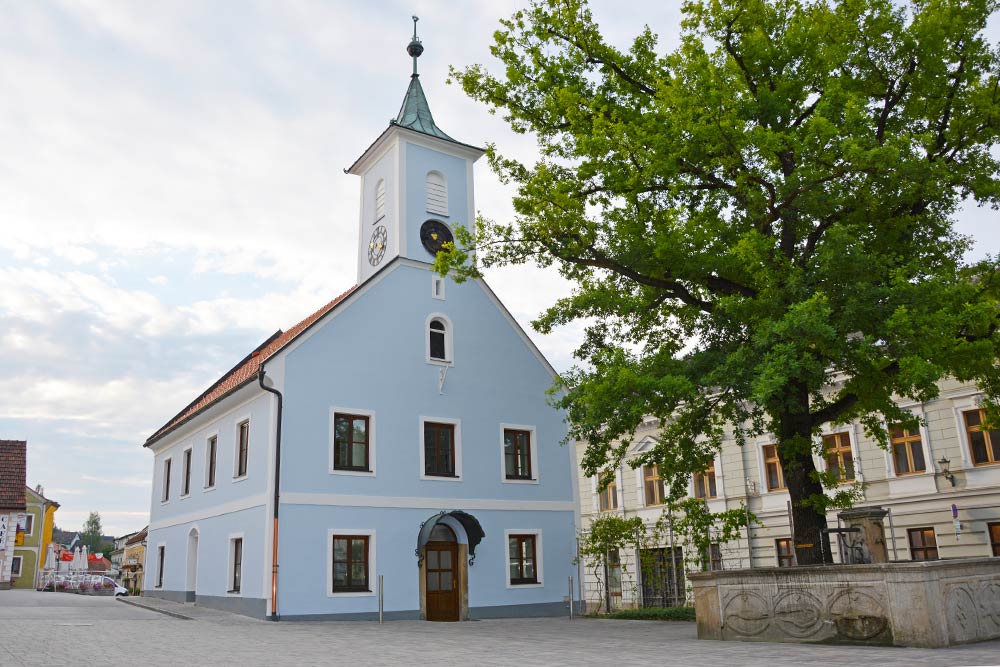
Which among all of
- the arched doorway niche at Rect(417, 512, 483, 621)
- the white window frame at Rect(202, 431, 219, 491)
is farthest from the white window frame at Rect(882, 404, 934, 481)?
the white window frame at Rect(202, 431, 219, 491)

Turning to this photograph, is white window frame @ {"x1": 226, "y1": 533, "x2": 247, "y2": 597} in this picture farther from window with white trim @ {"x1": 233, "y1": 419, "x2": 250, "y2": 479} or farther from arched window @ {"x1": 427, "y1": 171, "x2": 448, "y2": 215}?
arched window @ {"x1": 427, "y1": 171, "x2": 448, "y2": 215}

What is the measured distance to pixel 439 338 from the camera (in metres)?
23.8

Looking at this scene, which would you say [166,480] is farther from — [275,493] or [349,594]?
[349,594]

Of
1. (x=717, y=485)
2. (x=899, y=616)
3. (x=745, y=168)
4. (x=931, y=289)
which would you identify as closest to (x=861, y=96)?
(x=745, y=168)

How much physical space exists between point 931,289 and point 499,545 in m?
13.4

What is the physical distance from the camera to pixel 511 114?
18.4 metres

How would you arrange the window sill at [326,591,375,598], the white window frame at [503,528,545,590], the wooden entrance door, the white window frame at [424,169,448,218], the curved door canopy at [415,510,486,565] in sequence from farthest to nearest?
the white window frame at [424,169,448,218], the white window frame at [503,528,545,590], the wooden entrance door, the curved door canopy at [415,510,486,565], the window sill at [326,591,375,598]

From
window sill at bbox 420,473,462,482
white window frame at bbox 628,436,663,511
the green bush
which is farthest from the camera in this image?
white window frame at bbox 628,436,663,511

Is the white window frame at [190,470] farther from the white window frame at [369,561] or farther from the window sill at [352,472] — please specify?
the white window frame at [369,561]

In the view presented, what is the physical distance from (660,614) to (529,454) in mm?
6015

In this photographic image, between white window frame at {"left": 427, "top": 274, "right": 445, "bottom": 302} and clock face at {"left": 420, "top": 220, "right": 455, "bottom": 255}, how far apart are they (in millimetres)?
907

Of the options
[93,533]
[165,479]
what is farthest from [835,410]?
[93,533]

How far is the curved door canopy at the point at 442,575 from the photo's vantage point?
848 inches

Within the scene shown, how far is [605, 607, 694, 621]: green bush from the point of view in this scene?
2048cm
